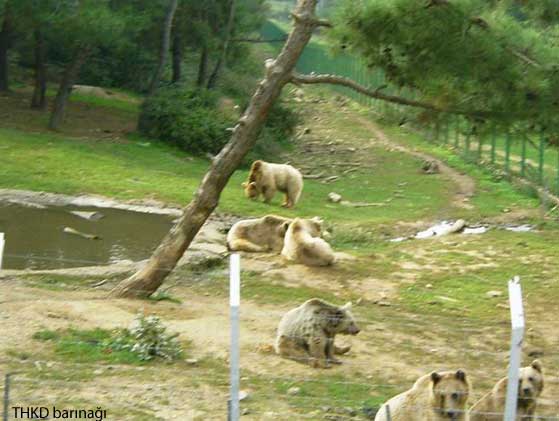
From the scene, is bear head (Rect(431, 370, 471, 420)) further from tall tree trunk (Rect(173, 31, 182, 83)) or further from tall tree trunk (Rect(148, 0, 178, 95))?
tall tree trunk (Rect(173, 31, 182, 83))

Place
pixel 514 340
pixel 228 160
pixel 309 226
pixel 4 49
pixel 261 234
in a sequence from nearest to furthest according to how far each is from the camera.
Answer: pixel 514 340 < pixel 228 160 < pixel 309 226 < pixel 261 234 < pixel 4 49

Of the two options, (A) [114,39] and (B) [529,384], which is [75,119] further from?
(B) [529,384]

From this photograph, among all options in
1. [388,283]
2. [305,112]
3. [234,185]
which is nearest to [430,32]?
[388,283]

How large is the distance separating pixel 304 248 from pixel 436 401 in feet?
24.6

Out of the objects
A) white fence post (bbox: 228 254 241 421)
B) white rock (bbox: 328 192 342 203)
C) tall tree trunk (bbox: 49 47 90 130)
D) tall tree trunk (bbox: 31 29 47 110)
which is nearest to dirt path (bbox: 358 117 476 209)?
white rock (bbox: 328 192 342 203)

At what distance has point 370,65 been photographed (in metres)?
12.2

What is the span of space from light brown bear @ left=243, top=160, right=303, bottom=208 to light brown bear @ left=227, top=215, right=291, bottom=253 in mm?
4702

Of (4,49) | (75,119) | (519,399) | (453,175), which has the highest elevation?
(4,49)

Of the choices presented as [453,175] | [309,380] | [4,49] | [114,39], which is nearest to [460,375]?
[309,380]

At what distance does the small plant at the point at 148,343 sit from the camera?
9.35 meters

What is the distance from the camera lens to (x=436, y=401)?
755 centimetres

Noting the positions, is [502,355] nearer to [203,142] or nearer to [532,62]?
[532,62]

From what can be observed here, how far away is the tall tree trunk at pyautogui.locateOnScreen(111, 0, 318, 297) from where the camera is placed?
40.0 feet

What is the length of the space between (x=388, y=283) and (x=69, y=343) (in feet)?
20.0
